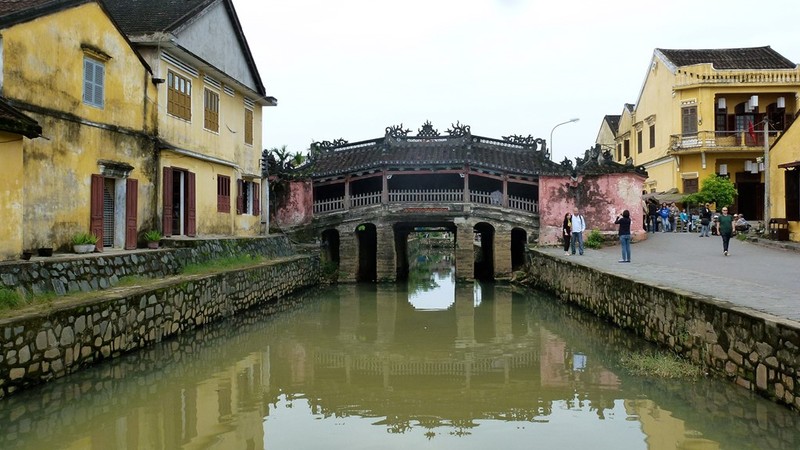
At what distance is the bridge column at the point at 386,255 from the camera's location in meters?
24.3

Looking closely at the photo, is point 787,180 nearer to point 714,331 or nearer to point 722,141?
point 722,141

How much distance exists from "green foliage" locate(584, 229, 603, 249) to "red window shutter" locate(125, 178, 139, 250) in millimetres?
15405

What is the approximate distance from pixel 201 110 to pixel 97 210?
17.8 feet

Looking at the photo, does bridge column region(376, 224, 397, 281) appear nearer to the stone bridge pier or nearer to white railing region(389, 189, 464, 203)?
the stone bridge pier

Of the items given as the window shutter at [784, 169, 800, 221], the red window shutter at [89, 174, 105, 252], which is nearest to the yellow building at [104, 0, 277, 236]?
the red window shutter at [89, 174, 105, 252]

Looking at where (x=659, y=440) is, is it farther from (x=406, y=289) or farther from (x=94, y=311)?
(x=406, y=289)

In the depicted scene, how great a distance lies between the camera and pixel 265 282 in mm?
17094

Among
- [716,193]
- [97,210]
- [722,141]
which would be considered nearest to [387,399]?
[97,210]

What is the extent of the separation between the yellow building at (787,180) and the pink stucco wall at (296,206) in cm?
1622

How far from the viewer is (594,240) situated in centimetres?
2316

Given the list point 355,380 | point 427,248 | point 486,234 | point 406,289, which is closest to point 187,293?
point 355,380

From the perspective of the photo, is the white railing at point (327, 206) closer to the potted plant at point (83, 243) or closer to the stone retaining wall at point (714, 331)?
the stone retaining wall at point (714, 331)

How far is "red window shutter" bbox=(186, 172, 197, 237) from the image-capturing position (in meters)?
16.5

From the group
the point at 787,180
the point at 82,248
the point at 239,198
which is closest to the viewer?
the point at 82,248
